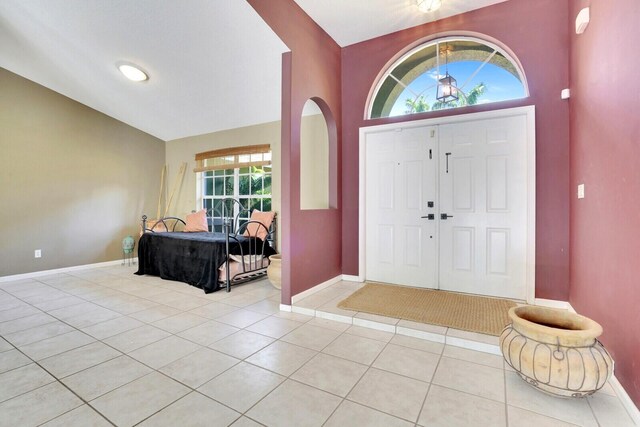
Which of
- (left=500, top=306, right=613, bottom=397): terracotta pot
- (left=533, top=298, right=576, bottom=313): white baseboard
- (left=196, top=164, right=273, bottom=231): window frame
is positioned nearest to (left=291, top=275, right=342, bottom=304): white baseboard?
(left=196, top=164, right=273, bottom=231): window frame

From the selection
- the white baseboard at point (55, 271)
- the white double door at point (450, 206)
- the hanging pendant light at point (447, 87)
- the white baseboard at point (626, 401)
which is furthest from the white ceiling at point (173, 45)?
the white baseboard at point (626, 401)

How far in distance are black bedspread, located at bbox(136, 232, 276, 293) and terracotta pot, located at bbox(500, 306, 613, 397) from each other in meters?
3.05

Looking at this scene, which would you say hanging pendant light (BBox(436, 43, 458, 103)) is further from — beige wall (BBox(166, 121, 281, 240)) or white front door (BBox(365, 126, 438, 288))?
beige wall (BBox(166, 121, 281, 240))

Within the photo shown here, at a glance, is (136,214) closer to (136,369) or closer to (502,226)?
(136,369)

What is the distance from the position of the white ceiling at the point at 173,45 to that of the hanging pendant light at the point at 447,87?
18.8 inches

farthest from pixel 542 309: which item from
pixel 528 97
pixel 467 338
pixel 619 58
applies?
pixel 528 97

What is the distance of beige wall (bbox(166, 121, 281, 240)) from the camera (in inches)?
182

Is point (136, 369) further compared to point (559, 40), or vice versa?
point (559, 40)

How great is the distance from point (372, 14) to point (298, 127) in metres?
1.51

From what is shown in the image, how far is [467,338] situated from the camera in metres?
2.14

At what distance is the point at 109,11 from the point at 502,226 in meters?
4.54

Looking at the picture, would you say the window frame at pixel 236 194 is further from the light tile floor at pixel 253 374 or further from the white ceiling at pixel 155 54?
the light tile floor at pixel 253 374

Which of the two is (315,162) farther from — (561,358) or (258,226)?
(561,358)

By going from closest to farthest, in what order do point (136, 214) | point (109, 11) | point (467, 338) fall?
point (467, 338) < point (109, 11) < point (136, 214)
